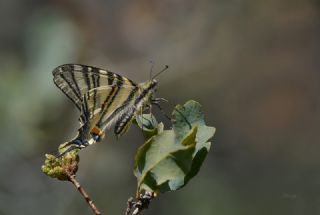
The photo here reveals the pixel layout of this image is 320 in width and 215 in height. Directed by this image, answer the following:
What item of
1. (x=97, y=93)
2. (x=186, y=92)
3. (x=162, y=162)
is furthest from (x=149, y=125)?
(x=186, y=92)

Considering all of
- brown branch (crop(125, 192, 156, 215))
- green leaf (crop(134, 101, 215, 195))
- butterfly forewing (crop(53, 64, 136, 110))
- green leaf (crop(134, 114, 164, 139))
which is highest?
butterfly forewing (crop(53, 64, 136, 110))

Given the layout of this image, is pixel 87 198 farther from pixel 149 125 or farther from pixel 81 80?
pixel 81 80

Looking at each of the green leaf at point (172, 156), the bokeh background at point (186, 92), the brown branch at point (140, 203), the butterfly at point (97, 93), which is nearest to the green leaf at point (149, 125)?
the green leaf at point (172, 156)

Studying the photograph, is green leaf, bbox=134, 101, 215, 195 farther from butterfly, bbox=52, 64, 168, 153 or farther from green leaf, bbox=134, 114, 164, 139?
butterfly, bbox=52, 64, 168, 153

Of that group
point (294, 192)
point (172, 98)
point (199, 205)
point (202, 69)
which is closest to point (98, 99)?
point (294, 192)

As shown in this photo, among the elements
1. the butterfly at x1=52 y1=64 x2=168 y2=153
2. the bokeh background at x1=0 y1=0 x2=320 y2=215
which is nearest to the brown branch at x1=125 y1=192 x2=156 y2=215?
the butterfly at x1=52 y1=64 x2=168 y2=153

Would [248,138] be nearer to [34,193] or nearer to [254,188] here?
[254,188]
